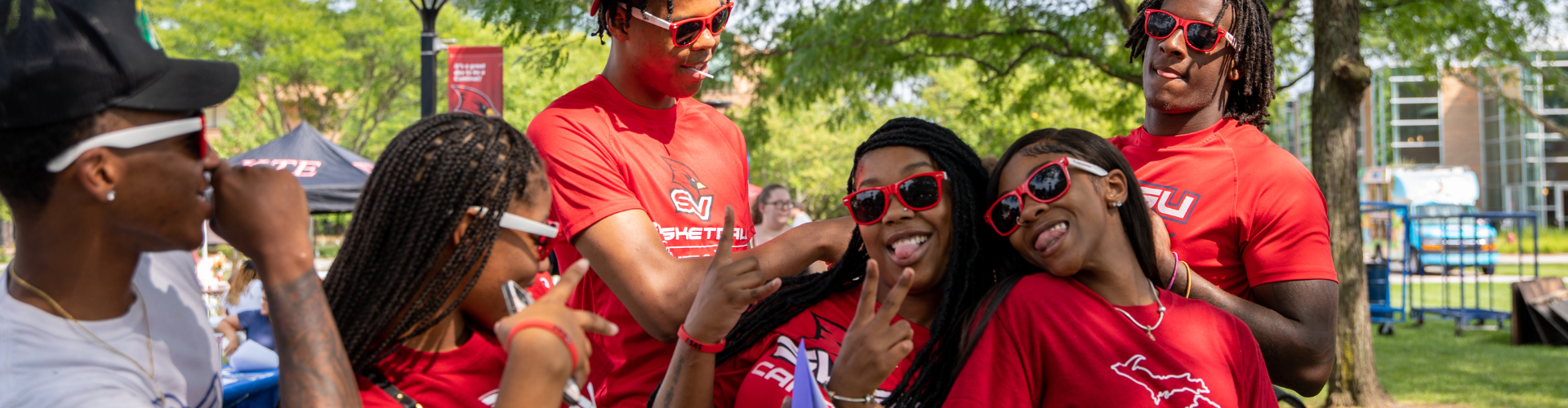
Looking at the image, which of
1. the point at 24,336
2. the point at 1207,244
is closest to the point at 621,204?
the point at 24,336

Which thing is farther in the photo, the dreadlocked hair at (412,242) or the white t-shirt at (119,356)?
the dreadlocked hair at (412,242)

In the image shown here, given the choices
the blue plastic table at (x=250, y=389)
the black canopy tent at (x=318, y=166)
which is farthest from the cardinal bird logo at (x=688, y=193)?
the black canopy tent at (x=318, y=166)

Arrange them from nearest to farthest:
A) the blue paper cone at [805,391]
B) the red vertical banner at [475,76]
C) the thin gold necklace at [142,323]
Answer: the thin gold necklace at [142,323] → the blue paper cone at [805,391] → the red vertical banner at [475,76]

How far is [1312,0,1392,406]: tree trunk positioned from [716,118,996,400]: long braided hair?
5.61 meters

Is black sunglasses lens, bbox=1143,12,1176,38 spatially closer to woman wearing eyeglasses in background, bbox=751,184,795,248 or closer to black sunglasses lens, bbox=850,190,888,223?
black sunglasses lens, bbox=850,190,888,223

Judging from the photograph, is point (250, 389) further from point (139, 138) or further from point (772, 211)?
point (772, 211)

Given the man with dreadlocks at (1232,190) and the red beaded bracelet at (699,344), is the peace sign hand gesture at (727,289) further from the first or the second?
the man with dreadlocks at (1232,190)

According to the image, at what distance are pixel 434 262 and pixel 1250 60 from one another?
2438 millimetres

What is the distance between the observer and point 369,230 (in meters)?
1.82

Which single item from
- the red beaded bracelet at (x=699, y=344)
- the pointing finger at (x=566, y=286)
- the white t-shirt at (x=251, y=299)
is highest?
the pointing finger at (x=566, y=286)

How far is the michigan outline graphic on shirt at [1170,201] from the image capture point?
2.73 metres

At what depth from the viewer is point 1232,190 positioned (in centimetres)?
270

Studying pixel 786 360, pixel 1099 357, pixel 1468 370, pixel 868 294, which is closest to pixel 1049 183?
pixel 1099 357

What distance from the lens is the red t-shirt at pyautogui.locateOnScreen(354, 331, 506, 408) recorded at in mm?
1836
